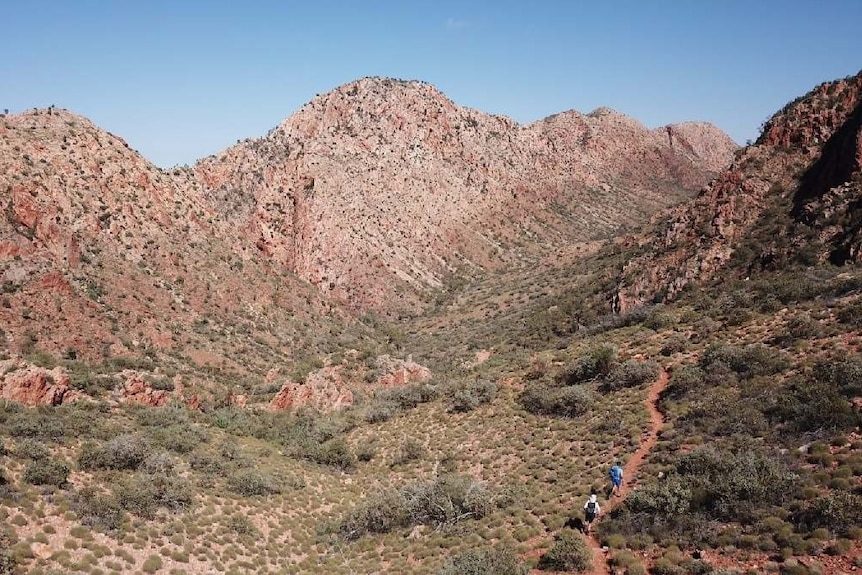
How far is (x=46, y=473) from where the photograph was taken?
1819 cm

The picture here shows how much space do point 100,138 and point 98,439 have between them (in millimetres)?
36024

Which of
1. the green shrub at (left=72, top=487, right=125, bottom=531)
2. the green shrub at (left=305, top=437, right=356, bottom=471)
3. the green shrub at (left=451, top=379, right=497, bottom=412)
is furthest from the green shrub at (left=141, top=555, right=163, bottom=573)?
the green shrub at (left=451, top=379, right=497, bottom=412)

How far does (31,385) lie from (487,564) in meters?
21.7

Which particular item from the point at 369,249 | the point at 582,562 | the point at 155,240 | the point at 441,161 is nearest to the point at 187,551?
the point at 582,562

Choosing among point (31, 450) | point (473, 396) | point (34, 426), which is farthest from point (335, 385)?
point (31, 450)

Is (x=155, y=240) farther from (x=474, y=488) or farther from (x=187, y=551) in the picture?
(x=474, y=488)

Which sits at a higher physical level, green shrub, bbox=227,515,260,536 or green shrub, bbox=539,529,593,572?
green shrub, bbox=539,529,593,572

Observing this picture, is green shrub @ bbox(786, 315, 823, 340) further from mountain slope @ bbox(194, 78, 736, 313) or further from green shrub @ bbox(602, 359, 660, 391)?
mountain slope @ bbox(194, 78, 736, 313)

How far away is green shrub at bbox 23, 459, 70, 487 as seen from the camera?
1802 centimetres

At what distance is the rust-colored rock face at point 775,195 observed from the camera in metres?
32.1

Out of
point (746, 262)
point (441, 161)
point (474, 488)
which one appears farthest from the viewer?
point (441, 161)

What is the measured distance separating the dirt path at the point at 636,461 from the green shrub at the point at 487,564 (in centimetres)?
204

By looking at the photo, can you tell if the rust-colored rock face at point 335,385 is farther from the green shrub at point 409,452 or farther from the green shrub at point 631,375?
the green shrub at point 631,375

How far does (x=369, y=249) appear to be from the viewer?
68.1m
